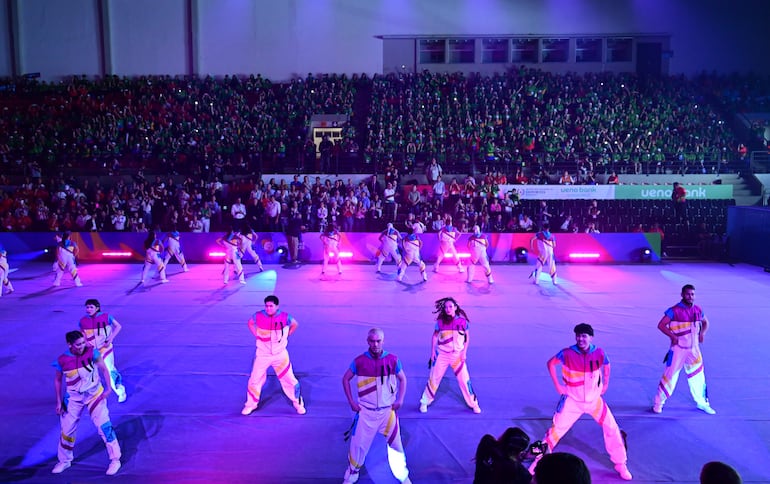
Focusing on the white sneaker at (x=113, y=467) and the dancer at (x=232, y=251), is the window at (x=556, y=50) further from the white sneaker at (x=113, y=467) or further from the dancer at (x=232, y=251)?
the white sneaker at (x=113, y=467)

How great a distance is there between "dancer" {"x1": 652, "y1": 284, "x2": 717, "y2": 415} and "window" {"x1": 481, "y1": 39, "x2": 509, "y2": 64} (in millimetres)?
27238

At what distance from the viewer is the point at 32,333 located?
12602mm

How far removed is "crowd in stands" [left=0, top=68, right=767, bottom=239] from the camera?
75.3ft

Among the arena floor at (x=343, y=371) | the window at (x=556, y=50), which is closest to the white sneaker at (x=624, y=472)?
the arena floor at (x=343, y=371)

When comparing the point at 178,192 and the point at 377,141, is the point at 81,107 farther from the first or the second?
the point at 377,141

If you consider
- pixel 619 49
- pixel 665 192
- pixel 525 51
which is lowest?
pixel 665 192

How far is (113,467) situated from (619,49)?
3374 cm

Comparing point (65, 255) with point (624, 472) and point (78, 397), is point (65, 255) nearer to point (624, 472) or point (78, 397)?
point (78, 397)

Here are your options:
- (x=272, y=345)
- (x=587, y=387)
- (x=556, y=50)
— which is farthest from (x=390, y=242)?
(x=556, y=50)

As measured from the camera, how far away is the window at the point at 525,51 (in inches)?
1298

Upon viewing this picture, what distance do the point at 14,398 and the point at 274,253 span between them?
12.4 metres

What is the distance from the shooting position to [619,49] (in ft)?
Result: 108

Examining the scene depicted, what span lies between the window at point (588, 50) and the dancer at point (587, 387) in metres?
30.0

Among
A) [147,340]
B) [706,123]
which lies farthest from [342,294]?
[706,123]
